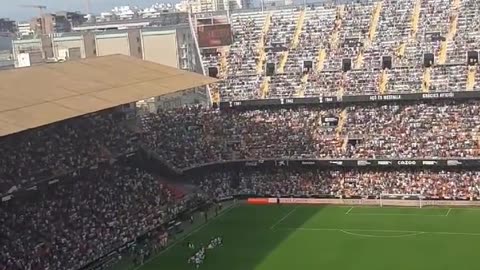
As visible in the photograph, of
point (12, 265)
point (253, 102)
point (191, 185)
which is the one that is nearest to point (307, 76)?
point (253, 102)

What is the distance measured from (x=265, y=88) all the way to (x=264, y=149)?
18.6ft

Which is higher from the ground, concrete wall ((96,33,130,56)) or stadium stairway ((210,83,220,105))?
concrete wall ((96,33,130,56))

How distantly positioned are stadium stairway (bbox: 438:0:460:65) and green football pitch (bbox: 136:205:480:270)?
483 inches

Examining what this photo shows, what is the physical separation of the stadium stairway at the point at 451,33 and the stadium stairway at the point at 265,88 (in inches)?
510

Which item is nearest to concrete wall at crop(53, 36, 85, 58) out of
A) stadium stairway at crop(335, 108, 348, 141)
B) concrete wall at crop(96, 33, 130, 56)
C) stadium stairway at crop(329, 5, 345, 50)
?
concrete wall at crop(96, 33, 130, 56)

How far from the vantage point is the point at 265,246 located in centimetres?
4022

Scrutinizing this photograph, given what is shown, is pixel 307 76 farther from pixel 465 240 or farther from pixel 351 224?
pixel 465 240

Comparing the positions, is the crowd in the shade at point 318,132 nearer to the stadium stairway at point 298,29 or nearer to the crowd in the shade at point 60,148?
the crowd in the shade at point 60,148

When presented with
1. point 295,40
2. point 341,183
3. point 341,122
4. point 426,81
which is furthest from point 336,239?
point 295,40

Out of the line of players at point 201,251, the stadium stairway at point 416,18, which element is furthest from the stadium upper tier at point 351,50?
the line of players at point 201,251

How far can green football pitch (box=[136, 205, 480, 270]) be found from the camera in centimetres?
3625

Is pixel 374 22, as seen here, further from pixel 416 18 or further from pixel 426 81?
pixel 426 81

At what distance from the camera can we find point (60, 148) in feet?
141

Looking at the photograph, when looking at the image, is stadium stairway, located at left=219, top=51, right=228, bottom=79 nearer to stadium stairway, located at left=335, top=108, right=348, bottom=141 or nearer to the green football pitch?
stadium stairway, located at left=335, top=108, right=348, bottom=141
